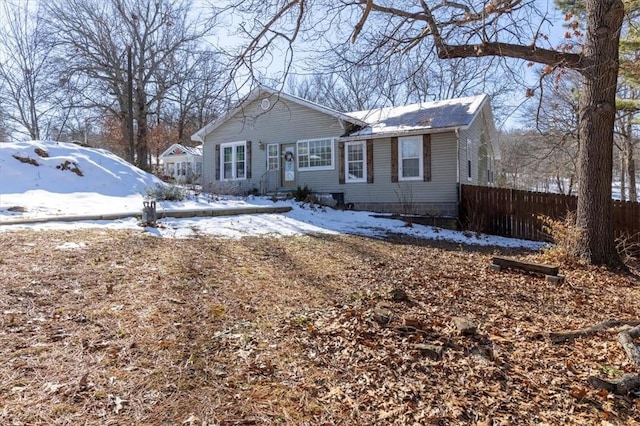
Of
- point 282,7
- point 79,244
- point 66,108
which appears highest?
point 66,108

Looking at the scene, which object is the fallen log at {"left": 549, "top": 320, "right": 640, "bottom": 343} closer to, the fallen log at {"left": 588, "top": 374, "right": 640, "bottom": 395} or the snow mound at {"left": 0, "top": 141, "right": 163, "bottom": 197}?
the fallen log at {"left": 588, "top": 374, "right": 640, "bottom": 395}

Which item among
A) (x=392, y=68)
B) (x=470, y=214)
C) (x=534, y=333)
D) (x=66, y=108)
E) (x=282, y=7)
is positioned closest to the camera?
(x=534, y=333)

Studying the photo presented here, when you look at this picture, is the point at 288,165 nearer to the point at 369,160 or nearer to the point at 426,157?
the point at 369,160

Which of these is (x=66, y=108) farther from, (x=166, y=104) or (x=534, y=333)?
(x=534, y=333)

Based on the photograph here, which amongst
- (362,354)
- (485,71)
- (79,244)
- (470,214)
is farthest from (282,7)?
(470,214)

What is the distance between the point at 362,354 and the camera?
2977 mm

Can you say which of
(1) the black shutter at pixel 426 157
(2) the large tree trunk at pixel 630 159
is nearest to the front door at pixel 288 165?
(1) the black shutter at pixel 426 157

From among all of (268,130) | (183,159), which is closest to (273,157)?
(268,130)

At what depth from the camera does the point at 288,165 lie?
632 inches

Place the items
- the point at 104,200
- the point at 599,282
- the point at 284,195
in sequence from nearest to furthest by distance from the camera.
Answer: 1. the point at 599,282
2. the point at 104,200
3. the point at 284,195

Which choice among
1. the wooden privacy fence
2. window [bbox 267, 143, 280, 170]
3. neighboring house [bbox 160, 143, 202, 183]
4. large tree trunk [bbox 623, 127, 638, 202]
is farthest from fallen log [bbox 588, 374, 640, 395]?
neighboring house [bbox 160, 143, 202, 183]

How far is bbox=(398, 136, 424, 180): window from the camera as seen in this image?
1358 centimetres

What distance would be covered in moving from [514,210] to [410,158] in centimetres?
378

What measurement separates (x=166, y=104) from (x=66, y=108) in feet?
26.5
